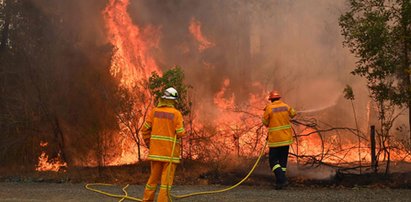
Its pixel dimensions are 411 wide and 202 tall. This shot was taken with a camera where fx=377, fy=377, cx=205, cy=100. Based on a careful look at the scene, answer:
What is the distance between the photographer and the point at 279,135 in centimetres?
742

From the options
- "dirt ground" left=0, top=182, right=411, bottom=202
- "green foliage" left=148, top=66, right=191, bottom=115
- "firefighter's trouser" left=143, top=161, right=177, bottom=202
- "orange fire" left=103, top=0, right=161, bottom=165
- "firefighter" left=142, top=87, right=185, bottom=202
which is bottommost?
"dirt ground" left=0, top=182, right=411, bottom=202

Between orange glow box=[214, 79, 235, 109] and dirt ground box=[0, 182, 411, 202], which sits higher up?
orange glow box=[214, 79, 235, 109]

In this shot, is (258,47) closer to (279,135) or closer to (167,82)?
(167,82)

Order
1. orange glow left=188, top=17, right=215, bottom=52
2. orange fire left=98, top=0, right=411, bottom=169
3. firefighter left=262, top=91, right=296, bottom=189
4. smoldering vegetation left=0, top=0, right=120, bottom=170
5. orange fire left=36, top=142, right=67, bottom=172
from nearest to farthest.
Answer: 1. firefighter left=262, top=91, right=296, bottom=189
2. orange fire left=98, top=0, right=411, bottom=169
3. orange fire left=36, top=142, right=67, bottom=172
4. smoldering vegetation left=0, top=0, right=120, bottom=170
5. orange glow left=188, top=17, right=215, bottom=52

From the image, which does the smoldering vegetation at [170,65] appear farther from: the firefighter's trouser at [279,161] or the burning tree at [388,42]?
the burning tree at [388,42]

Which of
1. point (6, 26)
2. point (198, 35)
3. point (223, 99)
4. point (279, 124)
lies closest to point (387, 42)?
point (279, 124)

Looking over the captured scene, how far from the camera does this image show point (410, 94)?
718cm

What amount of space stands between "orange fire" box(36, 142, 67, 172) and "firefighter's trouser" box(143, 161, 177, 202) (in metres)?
6.05

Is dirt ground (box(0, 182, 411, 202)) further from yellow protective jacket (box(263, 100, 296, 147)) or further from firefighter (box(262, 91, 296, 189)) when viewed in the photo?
yellow protective jacket (box(263, 100, 296, 147))

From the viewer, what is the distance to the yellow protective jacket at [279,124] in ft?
24.3

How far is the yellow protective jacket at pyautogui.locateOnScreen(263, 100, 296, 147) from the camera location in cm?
741

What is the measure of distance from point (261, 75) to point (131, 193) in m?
7.53

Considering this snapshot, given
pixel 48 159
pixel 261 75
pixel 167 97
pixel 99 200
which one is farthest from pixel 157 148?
pixel 261 75

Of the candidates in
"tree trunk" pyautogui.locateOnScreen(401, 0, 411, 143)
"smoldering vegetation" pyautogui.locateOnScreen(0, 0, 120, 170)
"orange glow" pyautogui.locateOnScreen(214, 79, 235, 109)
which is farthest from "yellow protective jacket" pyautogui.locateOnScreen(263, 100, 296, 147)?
"smoldering vegetation" pyautogui.locateOnScreen(0, 0, 120, 170)
